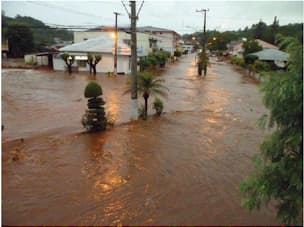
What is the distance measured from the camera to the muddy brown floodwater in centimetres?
489

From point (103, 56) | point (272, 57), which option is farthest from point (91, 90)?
point (272, 57)

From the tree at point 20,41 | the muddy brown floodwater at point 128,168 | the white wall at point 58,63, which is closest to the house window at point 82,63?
the white wall at point 58,63

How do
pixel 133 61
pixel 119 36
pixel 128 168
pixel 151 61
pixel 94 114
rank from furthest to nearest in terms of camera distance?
pixel 119 36
pixel 151 61
pixel 133 61
pixel 94 114
pixel 128 168

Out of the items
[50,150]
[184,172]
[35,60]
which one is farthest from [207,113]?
[35,60]

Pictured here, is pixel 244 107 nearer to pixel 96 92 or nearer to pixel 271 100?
Answer: pixel 96 92

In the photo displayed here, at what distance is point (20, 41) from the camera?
3800 centimetres

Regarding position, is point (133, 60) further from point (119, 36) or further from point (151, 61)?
point (119, 36)

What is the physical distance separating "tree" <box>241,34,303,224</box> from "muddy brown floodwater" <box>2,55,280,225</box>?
167 cm

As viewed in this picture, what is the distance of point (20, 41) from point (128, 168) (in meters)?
38.0

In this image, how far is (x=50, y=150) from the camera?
7805 millimetres

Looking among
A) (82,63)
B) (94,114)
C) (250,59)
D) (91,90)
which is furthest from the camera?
(250,59)

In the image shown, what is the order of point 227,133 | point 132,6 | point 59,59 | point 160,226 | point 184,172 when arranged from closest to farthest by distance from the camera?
point 160,226 → point 184,172 → point 227,133 → point 132,6 → point 59,59

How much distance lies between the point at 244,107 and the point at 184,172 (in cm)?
938

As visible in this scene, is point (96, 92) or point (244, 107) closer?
point (96, 92)
